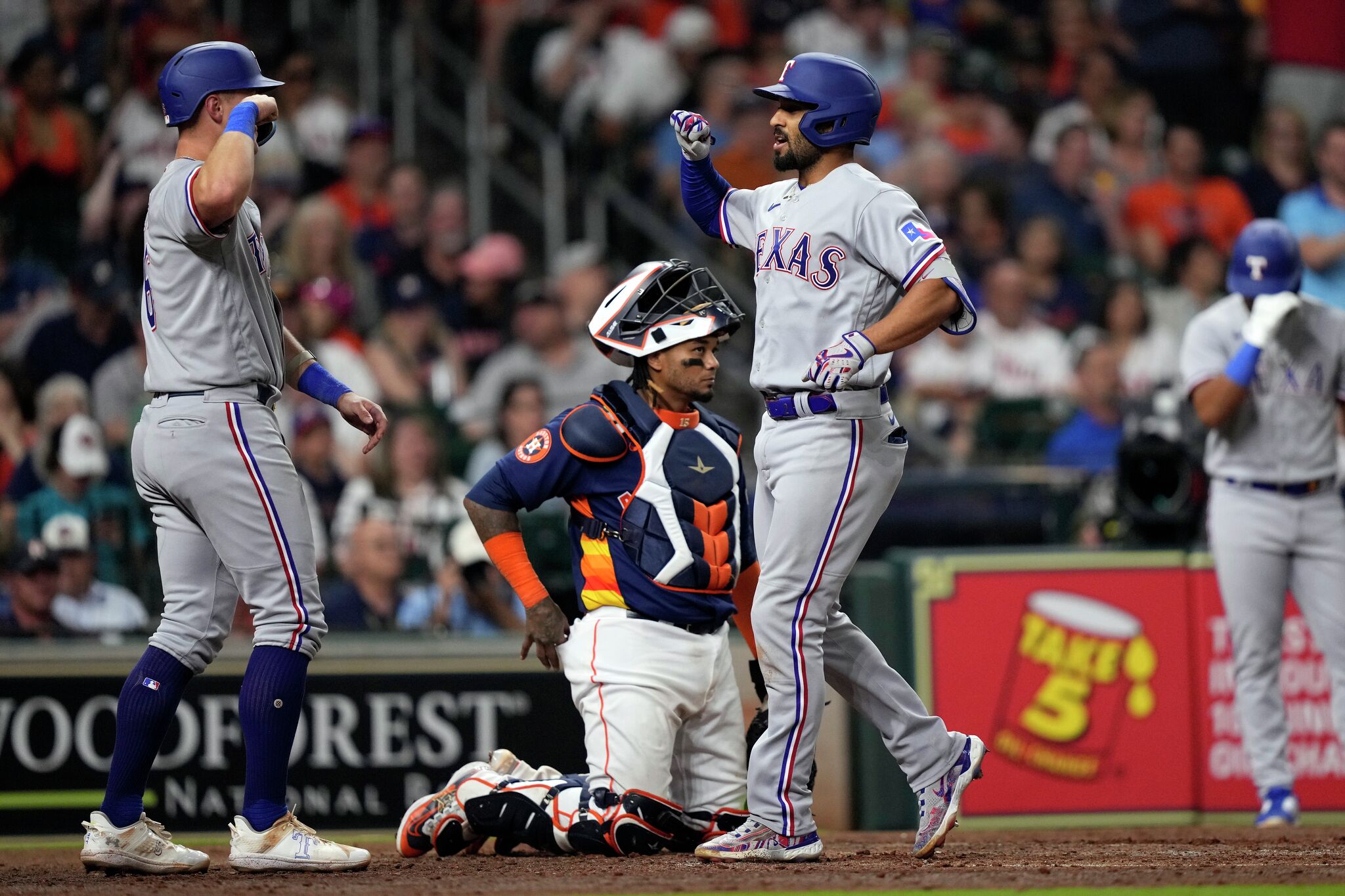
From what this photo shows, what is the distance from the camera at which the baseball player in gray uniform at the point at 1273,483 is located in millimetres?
5816

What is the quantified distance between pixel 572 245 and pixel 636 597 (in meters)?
5.97

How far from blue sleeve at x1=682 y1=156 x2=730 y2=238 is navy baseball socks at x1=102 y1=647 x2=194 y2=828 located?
178 centimetres

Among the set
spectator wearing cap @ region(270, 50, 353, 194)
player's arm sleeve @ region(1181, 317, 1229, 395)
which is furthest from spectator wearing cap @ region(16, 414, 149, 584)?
player's arm sleeve @ region(1181, 317, 1229, 395)

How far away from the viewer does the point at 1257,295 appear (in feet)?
19.4

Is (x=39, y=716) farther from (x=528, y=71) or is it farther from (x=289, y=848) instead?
(x=528, y=71)

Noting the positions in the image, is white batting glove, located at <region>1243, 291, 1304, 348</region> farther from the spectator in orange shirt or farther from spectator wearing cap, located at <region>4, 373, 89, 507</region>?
the spectator in orange shirt

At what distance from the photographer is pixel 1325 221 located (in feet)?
31.0

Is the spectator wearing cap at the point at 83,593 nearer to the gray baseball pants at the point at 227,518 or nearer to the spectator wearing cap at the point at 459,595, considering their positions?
the spectator wearing cap at the point at 459,595

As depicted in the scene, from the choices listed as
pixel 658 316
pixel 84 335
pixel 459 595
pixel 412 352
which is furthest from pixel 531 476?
pixel 412 352

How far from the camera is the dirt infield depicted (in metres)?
3.68

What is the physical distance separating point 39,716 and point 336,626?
1.11 metres

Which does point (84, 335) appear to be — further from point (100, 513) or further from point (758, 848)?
point (758, 848)

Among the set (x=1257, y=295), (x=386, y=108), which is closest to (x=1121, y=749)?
(x=1257, y=295)

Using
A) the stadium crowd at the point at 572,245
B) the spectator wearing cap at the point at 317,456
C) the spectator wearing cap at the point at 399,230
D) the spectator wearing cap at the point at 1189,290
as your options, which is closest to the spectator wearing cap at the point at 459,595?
the stadium crowd at the point at 572,245
